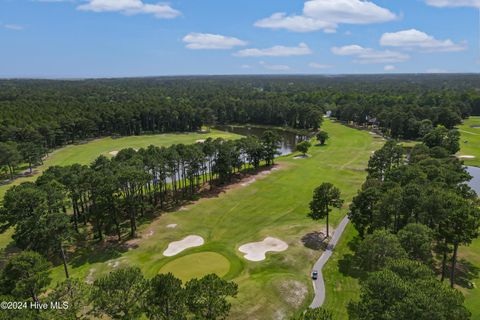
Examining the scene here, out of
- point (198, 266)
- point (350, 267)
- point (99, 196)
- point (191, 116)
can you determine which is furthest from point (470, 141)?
point (99, 196)

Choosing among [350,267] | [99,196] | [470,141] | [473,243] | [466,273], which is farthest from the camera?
[470,141]

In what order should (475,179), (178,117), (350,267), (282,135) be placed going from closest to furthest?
(350,267) → (475,179) → (282,135) → (178,117)

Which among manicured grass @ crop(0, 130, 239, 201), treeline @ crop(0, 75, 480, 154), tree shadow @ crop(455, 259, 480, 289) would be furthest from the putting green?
treeline @ crop(0, 75, 480, 154)

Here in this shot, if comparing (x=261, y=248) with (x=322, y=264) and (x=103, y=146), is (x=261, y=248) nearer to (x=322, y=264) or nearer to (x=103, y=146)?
(x=322, y=264)

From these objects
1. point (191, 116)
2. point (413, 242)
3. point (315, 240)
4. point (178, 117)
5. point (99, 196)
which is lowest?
point (315, 240)

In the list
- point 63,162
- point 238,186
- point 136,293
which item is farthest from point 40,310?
point 63,162

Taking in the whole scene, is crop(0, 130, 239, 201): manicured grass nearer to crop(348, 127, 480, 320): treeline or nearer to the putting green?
the putting green

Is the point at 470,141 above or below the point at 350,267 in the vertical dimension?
above

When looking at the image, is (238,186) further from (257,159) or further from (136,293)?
(136,293)
